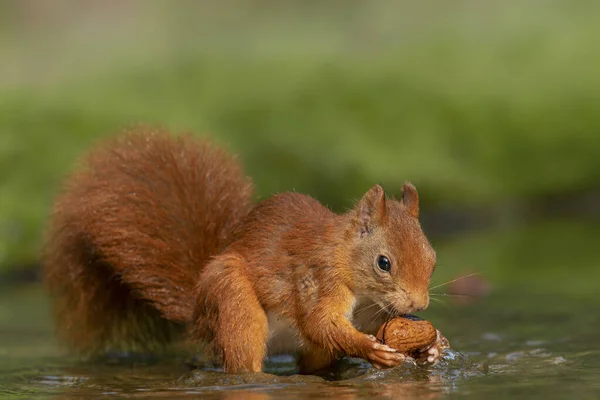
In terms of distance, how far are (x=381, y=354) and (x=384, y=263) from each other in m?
0.45

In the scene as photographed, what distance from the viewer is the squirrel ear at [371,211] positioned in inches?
253

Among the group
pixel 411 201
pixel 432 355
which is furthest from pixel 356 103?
pixel 432 355

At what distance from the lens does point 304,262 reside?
6594 mm

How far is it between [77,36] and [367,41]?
3.61 m

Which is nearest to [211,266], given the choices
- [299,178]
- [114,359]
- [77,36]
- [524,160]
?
[114,359]

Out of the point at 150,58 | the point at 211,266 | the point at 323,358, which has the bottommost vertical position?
the point at 323,358

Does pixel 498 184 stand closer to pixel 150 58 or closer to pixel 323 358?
pixel 150 58

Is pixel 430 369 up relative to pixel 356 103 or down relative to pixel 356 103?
down

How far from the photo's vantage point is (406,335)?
643 centimetres

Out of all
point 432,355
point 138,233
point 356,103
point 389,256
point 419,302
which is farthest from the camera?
point 356,103

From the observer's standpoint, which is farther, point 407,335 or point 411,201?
point 411,201

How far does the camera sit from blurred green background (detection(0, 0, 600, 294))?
11.4 m

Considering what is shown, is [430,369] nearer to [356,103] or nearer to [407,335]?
[407,335]

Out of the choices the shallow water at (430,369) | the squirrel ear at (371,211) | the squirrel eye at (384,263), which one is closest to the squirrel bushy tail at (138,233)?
the shallow water at (430,369)
